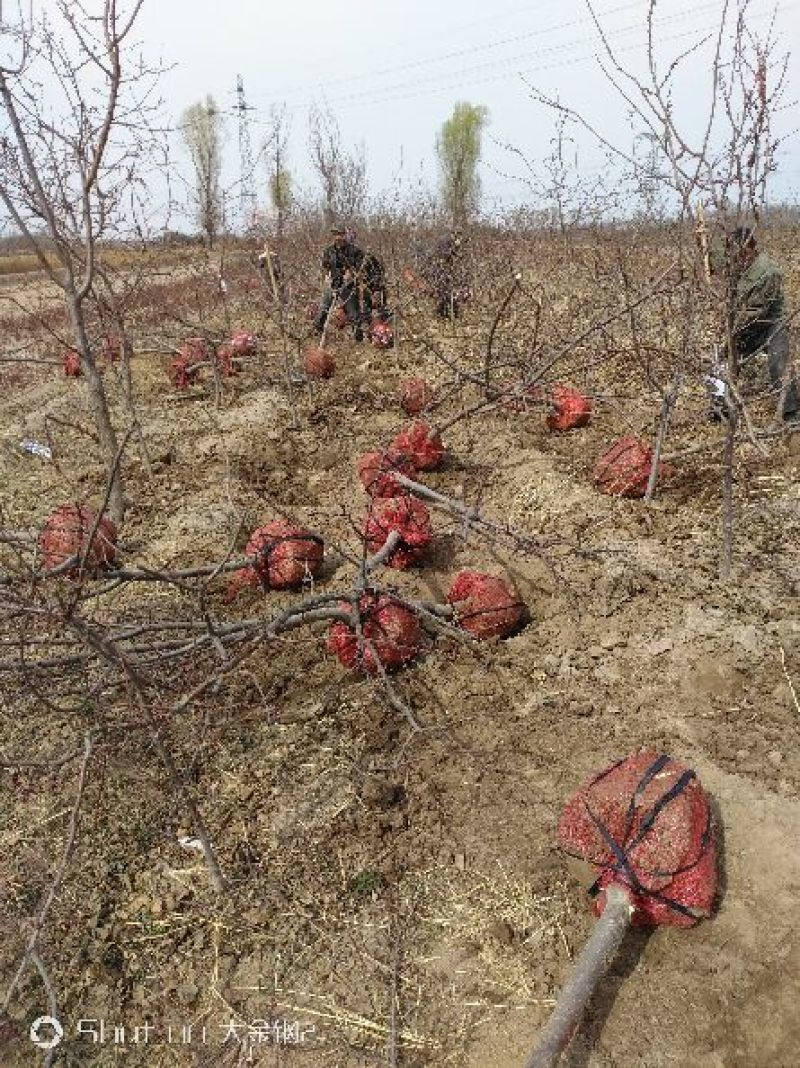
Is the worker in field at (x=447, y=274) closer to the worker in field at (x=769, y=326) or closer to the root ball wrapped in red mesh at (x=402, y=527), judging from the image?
the worker in field at (x=769, y=326)

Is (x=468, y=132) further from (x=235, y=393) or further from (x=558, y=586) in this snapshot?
(x=558, y=586)

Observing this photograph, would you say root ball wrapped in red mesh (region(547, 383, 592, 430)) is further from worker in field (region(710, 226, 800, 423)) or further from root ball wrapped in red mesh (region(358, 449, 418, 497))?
root ball wrapped in red mesh (region(358, 449, 418, 497))

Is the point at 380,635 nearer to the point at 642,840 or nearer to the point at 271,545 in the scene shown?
the point at 271,545

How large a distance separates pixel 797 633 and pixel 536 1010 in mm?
2189

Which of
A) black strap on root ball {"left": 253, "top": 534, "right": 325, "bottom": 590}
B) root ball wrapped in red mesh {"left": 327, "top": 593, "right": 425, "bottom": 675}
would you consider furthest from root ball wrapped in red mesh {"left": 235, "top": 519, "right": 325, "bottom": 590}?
root ball wrapped in red mesh {"left": 327, "top": 593, "right": 425, "bottom": 675}

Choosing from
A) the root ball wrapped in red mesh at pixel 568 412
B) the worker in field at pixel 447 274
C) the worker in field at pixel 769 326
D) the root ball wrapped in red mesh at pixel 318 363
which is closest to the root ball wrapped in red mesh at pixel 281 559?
the worker in field at pixel 769 326

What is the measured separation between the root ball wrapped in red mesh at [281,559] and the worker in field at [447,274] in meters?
6.43

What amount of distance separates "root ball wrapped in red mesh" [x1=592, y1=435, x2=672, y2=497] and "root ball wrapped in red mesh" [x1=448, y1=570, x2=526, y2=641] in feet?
5.37

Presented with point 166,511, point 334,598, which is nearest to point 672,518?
point 334,598

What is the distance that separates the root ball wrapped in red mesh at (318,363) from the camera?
28.4 ft

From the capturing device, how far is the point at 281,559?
443 centimetres

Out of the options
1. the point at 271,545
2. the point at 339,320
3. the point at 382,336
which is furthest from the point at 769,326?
the point at 339,320

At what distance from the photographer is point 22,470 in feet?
23.6

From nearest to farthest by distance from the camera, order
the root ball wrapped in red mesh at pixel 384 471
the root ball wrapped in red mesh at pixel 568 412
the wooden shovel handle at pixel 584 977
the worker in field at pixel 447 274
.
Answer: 1. the wooden shovel handle at pixel 584 977
2. the root ball wrapped in red mesh at pixel 384 471
3. the root ball wrapped in red mesh at pixel 568 412
4. the worker in field at pixel 447 274
